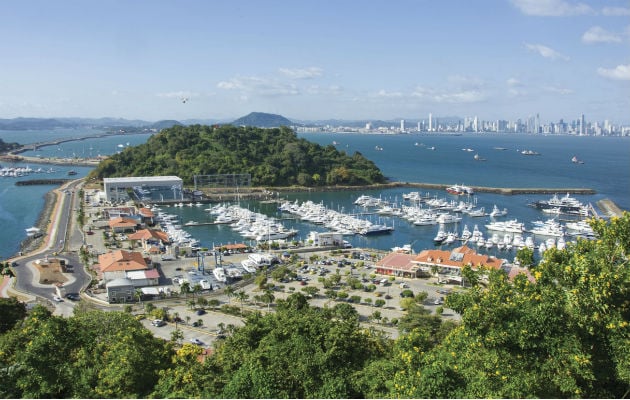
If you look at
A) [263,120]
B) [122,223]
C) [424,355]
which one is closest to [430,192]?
[122,223]

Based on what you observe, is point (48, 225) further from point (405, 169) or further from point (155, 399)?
point (405, 169)

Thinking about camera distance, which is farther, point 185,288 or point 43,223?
point 43,223

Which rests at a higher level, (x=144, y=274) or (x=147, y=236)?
(x=147, y=236)

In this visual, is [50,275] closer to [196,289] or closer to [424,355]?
[196,289]

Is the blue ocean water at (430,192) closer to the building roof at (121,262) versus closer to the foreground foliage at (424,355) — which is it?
the building roof at (121,262)

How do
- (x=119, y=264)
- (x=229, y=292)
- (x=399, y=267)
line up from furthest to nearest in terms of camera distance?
(x=399, y=267) < (x=119, y=264) < (x=229, y=292)

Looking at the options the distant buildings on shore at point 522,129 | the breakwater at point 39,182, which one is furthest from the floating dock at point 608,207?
the distant buildings on shore at point 522,129

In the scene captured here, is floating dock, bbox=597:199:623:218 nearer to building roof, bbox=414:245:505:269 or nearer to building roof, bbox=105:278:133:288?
building roof, bbox=414:245:505:269
